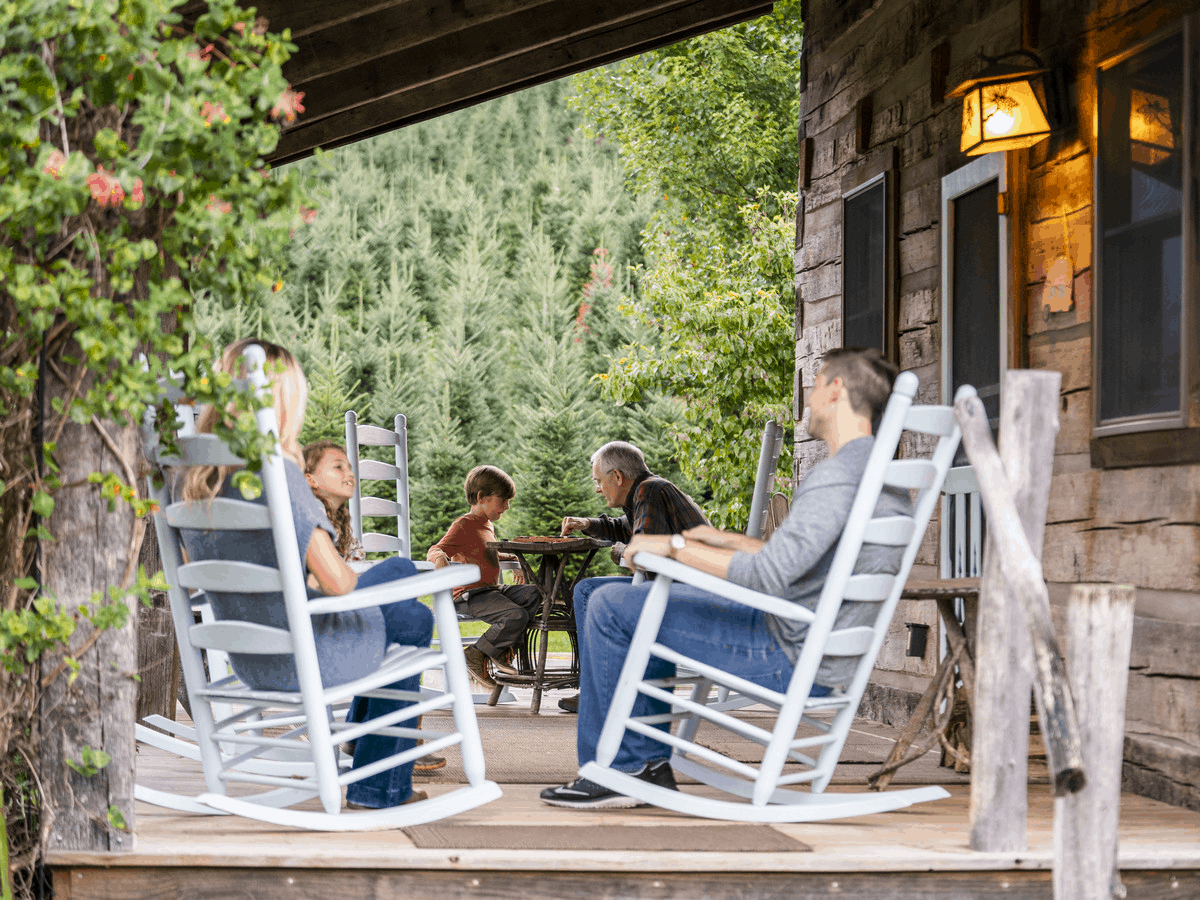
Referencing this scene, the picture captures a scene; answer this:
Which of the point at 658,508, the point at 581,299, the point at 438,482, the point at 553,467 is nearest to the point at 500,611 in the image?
the point at 658,508

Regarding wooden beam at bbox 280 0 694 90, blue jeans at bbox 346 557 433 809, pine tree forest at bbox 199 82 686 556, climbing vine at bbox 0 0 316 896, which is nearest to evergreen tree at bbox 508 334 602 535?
pine tree forest at bbox 199 82 686 556

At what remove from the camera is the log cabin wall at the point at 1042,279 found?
3.12m

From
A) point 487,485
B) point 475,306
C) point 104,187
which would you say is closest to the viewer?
point 104,187

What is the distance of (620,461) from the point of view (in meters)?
4.73

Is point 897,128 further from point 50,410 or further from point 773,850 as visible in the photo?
point 50,410

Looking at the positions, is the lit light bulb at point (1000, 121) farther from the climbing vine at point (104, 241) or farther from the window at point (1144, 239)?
the climbing vine at point (104, 241)

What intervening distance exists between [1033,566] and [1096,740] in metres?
0.35

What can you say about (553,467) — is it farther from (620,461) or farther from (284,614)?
(284,614)

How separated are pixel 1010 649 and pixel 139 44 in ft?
6.05

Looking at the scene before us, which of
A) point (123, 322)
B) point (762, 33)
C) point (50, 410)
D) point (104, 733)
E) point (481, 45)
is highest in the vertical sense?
point (762, 33)

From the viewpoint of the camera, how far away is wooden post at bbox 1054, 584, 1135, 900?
2188mm

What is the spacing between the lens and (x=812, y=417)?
2.81m

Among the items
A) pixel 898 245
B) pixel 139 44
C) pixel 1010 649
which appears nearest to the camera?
pixel 139 44

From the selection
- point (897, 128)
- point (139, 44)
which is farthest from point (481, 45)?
point (139, 44)
